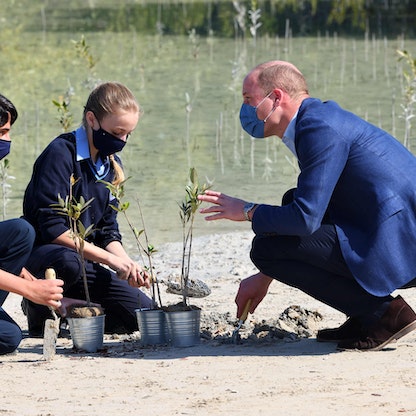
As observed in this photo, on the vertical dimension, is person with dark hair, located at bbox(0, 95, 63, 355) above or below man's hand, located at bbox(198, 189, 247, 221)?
below

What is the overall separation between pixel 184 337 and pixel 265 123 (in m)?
1.11

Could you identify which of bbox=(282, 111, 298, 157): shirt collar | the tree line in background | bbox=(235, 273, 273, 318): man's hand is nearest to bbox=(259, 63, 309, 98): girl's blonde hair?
bbox=(282, 111, 298, 157): shirt collar

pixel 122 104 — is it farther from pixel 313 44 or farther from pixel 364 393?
pixel 313 44

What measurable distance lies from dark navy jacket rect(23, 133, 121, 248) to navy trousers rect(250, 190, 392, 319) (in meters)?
1.06

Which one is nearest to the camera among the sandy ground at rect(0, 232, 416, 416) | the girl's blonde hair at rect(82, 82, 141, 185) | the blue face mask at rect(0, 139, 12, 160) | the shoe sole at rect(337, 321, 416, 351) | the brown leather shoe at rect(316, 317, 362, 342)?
the sandy ground at rect(0, 232, 416, 416)

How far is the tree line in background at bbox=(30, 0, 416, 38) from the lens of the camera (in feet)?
66.7

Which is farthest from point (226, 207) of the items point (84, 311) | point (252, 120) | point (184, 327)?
point (84, 311)

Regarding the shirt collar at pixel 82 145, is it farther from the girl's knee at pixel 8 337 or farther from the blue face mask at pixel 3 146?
the girl's knee at pixel 8 337

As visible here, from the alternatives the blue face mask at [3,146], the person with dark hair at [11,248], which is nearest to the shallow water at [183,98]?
the person with dark hair at [11,248]

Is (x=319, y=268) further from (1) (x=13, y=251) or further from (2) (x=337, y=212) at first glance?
(1) (x=13, y=251)

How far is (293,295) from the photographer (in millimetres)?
6707

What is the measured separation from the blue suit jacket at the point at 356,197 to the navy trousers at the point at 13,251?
1191mm

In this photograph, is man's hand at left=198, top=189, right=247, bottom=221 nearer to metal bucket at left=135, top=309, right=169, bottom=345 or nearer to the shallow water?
metal bucket at left=135, top=309, right=169, bottom=345

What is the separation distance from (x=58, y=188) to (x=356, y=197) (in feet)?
5.02
